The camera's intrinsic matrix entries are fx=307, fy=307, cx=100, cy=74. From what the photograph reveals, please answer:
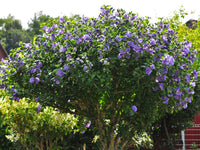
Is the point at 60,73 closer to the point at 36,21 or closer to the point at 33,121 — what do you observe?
the point at 33,121

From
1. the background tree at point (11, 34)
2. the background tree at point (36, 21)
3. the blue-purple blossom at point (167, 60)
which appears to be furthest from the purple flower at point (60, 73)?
the background tree at point (36, 21)

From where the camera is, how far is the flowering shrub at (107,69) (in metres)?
5.73

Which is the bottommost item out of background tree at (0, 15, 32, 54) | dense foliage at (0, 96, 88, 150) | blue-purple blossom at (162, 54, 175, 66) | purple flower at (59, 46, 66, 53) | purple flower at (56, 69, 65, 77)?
dense foliage at (0, 96, 88, 150)

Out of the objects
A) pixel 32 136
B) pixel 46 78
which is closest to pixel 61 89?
pixel 46 78

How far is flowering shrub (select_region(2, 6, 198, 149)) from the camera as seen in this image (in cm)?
573

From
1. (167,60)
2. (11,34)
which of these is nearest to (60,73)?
(167,60)

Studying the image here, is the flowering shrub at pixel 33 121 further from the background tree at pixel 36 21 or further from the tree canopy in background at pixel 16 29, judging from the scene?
the background tree at pixel 36 21

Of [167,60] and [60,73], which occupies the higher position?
[167,60]

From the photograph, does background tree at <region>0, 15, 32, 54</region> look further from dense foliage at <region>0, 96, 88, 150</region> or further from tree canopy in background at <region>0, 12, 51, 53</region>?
dense foliage at <region>0, 96, 88, 150</region>

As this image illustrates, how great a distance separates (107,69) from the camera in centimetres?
559

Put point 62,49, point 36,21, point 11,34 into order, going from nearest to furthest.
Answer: point 62,49 < point 11,34 < point 36,21

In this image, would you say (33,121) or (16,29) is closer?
(33,121)

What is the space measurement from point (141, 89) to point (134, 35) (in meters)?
1.08

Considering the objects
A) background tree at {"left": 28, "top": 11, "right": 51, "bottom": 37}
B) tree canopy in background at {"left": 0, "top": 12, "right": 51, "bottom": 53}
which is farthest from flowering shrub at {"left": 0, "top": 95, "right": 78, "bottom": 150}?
background tree at {"left": 28, "top": 11, "right": 51, "bottom": 37}
